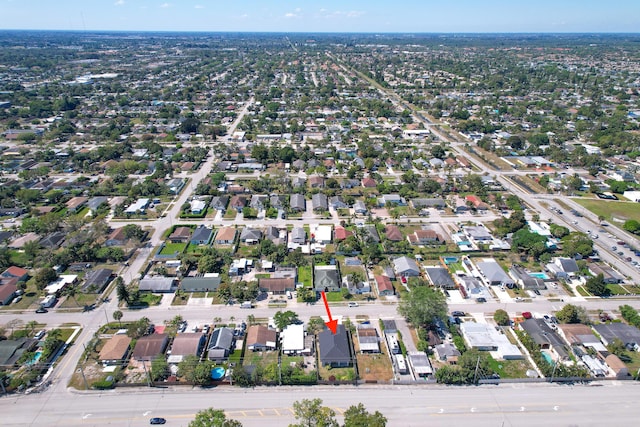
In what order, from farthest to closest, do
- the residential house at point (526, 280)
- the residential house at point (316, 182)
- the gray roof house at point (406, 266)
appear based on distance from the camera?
the residential house at point (316, 182)
the gray roof house at point (406, 266)
the residential house at point (526, 280)

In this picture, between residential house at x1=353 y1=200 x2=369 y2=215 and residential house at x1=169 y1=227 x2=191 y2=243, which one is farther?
residential house at x1=353 y1=200 x2=369 y2=215

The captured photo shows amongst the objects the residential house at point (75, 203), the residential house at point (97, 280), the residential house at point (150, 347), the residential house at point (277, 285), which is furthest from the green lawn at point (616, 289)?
the residential house at point (75, 203)

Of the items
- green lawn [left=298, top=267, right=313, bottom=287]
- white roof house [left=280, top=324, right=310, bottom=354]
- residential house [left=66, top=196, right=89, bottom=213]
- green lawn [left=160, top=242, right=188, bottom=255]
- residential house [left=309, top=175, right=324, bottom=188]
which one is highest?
residential house [left=309, top=175, right=324, bottom=188]

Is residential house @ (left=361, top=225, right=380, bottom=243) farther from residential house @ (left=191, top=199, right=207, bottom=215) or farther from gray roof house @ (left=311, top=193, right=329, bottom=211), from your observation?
residential house @ (left=191, top=199, right=207, bottom=215)

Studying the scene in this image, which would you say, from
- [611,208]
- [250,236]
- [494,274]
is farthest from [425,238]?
[611,208]

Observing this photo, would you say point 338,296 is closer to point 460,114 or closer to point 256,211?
point 256,211

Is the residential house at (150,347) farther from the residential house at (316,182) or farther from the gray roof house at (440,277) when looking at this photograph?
the residential house at (316,182)

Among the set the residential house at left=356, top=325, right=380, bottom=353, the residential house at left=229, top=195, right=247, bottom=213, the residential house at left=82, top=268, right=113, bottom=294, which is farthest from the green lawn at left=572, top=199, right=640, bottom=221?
the residential house at left=82, top=268, right=113, bottom=294

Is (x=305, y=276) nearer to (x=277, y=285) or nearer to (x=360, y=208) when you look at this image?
(x=277, y=285)
